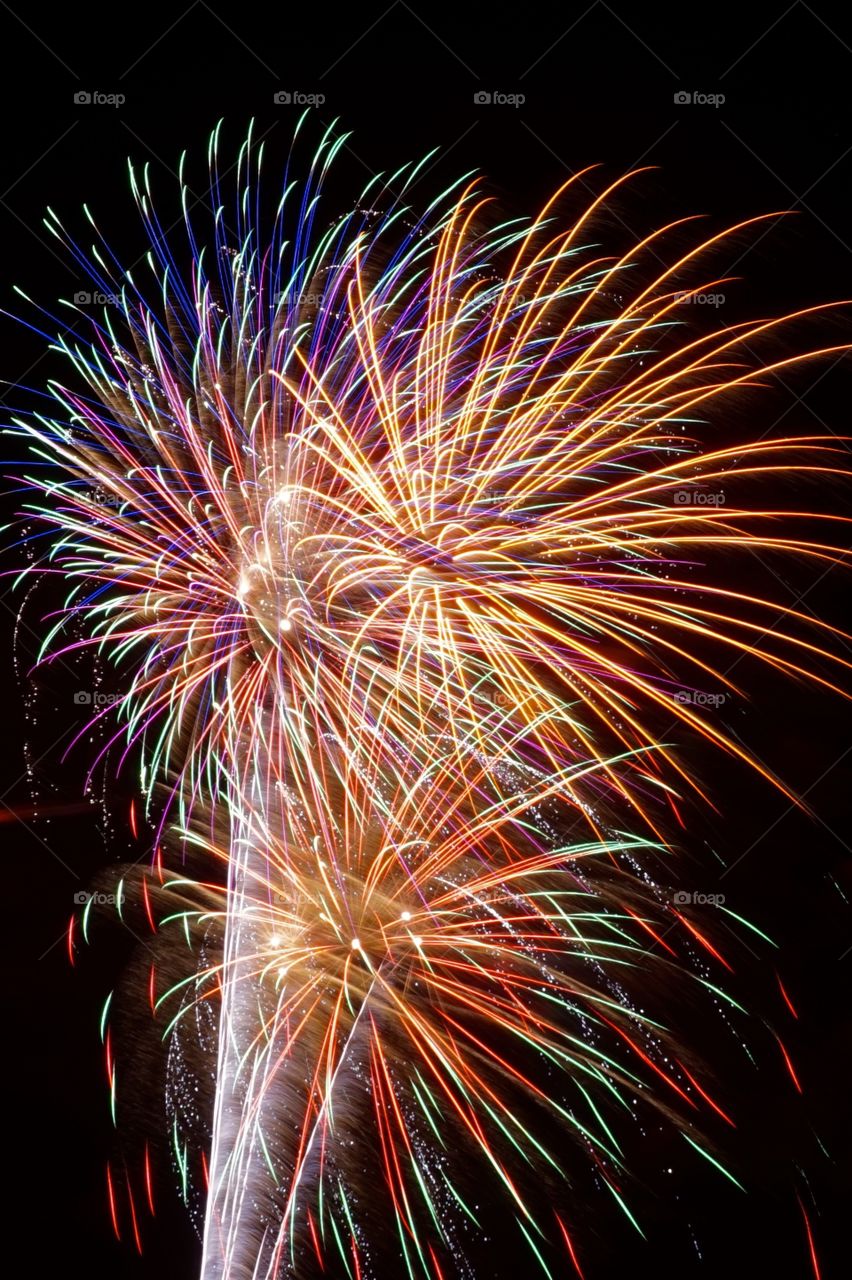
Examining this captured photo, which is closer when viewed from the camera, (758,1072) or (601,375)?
(601,375)

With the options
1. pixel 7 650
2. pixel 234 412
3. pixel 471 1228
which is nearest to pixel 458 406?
pixel 234 412

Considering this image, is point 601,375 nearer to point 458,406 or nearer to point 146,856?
point 458,406

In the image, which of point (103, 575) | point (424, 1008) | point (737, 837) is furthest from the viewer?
point (737, 837)

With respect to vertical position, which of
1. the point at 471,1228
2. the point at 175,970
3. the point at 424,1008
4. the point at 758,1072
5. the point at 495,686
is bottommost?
the point at 471,1228

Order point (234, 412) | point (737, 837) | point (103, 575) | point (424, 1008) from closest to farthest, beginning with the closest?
point (234, 412), point (103, 575), point (424, 1008), point (737, 837)

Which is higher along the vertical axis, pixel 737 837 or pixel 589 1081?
pixel 737 837

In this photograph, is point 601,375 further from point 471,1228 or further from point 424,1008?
point 471,1228
